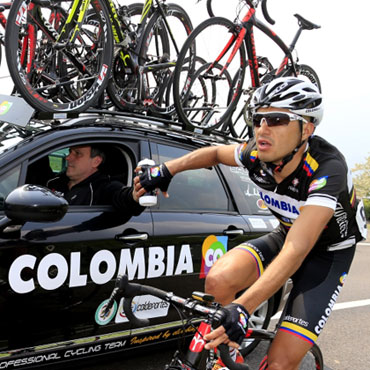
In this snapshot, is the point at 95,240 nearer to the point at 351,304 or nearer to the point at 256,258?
the point at 256,258

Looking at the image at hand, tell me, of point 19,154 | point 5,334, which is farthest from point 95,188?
point 5,334

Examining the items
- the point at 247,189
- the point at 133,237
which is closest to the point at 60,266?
the point at 133,237

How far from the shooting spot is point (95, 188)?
3.43 meters

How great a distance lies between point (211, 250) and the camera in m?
3.66

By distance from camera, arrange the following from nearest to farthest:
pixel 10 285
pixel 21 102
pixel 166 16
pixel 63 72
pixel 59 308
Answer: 1. pixel 10 285
2. pixel 59 308
3. pixel 21 102
4. pixel 63 72
5. pixel 166 16

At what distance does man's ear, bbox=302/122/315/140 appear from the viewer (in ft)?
8.41

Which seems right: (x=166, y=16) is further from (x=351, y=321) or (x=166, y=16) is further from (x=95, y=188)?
(x=351, y=321)

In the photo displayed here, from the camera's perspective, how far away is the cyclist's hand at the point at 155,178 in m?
2.94

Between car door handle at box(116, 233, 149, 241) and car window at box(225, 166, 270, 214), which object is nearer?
car door handle at box(116, 233, 149, 241)

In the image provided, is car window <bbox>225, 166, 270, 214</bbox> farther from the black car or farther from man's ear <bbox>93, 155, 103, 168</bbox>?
man's ear <bbox>93, 155, 103, 168</bbox>

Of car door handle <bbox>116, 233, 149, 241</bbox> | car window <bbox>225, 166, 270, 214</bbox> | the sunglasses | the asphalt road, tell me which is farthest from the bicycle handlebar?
car window <bbox>225, 166, 270, 214</bbox>

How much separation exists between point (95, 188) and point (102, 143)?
1.09 feet

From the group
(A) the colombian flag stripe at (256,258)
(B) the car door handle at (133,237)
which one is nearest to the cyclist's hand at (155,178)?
(B) the car door handle at (133,237)

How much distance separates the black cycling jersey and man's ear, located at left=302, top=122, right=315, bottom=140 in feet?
0.29
